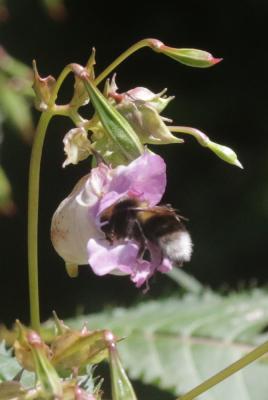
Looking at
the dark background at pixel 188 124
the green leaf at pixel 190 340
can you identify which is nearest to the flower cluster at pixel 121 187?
the green leaf at pixel 190 340

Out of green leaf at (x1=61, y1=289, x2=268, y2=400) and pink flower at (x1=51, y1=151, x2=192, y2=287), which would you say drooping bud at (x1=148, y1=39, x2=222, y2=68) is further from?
green leaf at (x1=61, y1=289, x2=268, y2=400)

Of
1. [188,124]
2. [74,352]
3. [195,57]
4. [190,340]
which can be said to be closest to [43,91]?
[195,57]

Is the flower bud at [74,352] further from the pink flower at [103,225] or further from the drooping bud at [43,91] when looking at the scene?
the drooping bud at [43,91]

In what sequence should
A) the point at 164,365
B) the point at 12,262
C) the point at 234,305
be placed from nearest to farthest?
the point at 164,365
the point at 234,305
the point at 12,262

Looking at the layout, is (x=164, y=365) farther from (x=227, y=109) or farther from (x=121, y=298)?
(x=227, y=109)

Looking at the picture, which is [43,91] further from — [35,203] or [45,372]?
[45,372]

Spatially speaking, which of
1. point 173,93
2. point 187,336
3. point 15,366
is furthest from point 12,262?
point 15,366
